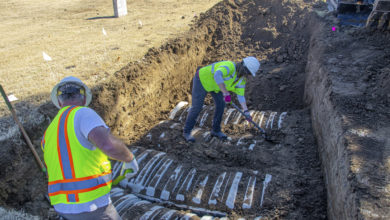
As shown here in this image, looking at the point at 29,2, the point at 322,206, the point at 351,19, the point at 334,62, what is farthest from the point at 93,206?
the point at 29,2

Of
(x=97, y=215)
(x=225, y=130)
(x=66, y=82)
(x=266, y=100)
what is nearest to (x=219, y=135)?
(x=225, y=130)

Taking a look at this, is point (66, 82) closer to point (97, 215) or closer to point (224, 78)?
point (97, 215)

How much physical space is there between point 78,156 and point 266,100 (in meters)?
5.16

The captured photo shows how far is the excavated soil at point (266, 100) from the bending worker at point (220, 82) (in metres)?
0.48

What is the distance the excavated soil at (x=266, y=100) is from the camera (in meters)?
3.46

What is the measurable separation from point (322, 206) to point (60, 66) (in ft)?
18.8

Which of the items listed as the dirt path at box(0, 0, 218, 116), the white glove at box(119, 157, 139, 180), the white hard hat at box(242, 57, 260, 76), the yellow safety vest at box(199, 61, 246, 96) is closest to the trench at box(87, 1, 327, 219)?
the dirt path at box(0, 0, 218, 116)

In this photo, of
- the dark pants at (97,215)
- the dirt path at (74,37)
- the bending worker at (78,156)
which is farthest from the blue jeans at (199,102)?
the dark pants at (97,215)

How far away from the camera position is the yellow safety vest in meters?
4.25

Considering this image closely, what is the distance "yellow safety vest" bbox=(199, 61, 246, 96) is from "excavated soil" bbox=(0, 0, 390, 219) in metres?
0.99

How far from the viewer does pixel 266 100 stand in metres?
6.39

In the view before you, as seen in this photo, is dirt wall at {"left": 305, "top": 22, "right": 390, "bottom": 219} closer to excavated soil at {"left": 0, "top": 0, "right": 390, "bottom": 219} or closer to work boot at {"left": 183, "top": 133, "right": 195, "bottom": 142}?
excavated soil at {"left": 0, "top": 0, "right": 390, "bottom": 219}

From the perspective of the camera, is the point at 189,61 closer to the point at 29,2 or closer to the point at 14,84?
the point at 14,84

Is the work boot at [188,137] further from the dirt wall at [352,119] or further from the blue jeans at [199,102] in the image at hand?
the dirt wall at [352,119]
